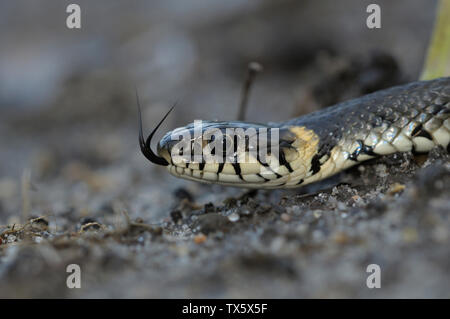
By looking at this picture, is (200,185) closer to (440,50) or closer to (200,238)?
(200,238)

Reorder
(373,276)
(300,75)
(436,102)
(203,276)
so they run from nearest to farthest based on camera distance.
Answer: (373,276)
(203,276)
(436,102)
(300,75)

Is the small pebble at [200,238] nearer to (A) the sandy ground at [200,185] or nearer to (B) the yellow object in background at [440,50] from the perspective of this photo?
(A) the sandy ground at [200,185]

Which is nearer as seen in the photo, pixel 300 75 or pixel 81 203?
pixel 81 203

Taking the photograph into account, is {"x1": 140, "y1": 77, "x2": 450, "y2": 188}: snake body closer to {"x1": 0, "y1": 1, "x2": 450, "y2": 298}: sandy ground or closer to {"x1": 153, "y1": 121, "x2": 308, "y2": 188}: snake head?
{"x1": 153, "y1": 121, "x2": 308, "y2": 188}: snake head

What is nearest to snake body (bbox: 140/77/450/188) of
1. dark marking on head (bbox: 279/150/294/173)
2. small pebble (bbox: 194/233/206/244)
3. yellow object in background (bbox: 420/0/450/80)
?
dark marking on head (bbox: 279/150/294/173)

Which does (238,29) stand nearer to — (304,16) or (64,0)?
(304,16)

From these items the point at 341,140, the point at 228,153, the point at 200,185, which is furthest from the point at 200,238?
the point at 200,185

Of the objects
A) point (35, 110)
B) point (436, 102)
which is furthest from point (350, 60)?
point (35, 110)

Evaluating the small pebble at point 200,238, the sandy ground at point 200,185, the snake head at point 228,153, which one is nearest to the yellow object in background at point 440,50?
the sandy ground at point 200,185
